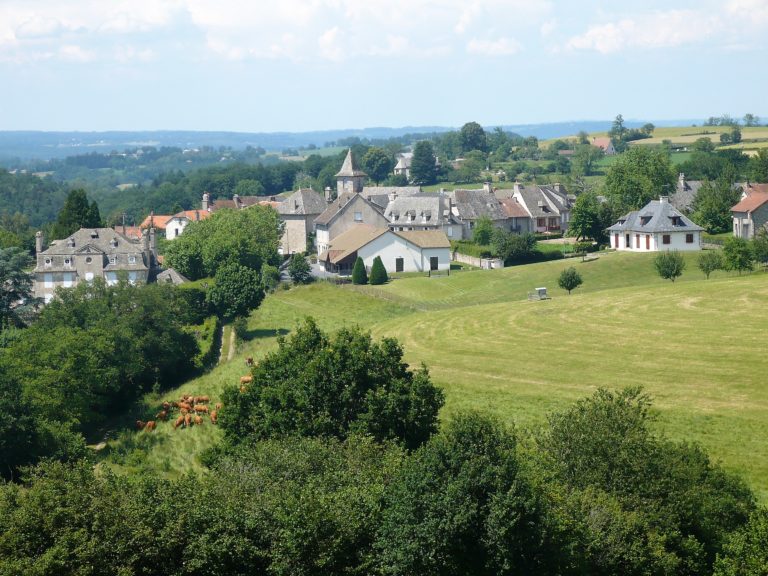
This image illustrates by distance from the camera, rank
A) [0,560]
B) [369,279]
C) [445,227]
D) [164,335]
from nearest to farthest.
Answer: [0,560] < [164,335] < [369,279] < [445,227]

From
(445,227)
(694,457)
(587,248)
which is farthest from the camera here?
(445,227)

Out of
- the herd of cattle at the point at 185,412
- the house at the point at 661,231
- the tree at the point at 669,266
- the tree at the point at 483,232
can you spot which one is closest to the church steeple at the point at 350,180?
the tree at the point at 483,232

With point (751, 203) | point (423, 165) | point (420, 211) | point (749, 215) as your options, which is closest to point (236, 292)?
point (420, 211)

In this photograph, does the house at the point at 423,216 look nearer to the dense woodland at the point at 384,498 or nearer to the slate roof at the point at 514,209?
the slate roof at the point at 514,209

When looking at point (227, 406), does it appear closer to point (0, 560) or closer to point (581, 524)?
point (0, 560)

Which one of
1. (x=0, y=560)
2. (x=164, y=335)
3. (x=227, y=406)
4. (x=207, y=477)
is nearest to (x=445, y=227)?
(x=164, y=335)

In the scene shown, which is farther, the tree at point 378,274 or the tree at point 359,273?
the tree at point 359,273
